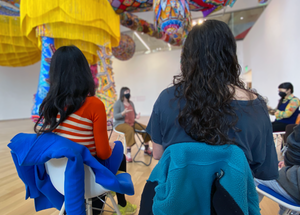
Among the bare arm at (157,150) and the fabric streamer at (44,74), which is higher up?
the fabric streamer at (44,74)

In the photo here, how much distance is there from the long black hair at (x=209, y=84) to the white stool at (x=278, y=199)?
628 millimetres

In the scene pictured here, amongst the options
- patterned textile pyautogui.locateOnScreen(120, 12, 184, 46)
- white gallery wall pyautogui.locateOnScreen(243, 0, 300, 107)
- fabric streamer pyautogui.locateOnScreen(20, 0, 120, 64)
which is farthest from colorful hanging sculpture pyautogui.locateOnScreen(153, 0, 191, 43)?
white gallery wall pyautogui.locateOnScreen(243, 0, 300, 107)

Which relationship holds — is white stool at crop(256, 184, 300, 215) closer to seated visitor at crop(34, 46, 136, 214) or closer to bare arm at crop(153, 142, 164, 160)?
bare arm at crop(153, 142, 164, 160)

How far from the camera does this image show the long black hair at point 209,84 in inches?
24.5

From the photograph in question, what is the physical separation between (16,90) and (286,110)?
9.68 meters

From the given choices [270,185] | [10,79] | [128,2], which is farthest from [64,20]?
[10,79]

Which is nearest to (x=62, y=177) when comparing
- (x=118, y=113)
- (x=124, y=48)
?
(x=118, y=113)

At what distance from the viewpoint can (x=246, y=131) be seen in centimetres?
63

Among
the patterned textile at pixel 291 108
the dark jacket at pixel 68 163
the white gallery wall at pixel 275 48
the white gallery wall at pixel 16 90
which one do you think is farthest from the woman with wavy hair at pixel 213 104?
the white gallery wall at pixel 16 90

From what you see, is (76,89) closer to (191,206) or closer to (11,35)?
(191,206)

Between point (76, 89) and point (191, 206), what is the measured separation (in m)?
0.77

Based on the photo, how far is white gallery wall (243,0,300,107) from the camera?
3732 millimetres

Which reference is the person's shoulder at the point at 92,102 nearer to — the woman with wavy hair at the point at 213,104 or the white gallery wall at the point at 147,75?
the woman with wavy hair at the point at 213,104

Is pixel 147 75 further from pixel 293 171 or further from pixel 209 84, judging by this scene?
pixel 209 84
